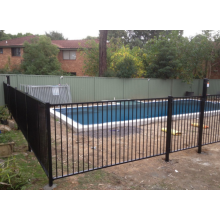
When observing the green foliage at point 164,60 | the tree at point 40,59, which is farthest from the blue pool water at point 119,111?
the tree at point 40,59

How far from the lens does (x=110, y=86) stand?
50.0 ft

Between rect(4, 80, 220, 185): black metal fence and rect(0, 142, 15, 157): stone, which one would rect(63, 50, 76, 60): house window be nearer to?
rect(4, 80, 220, 185): black metal fence

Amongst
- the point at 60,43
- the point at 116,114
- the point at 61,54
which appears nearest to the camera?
the point at 116,114

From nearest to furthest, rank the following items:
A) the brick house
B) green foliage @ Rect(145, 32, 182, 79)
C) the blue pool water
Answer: the blue pool water, green foliage @ Rect(145, 32, 182, 79), the brick house

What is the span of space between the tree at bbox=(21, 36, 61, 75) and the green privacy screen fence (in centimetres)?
646

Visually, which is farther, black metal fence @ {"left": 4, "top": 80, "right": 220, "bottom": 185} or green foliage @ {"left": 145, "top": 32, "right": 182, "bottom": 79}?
green foliage @ {"left": 145, "top": 32, "right": 182, "bottom": 79}

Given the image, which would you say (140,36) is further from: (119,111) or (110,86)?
(119,111)

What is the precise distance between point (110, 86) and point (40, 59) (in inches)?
312

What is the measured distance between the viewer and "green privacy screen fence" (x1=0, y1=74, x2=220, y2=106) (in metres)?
12.6

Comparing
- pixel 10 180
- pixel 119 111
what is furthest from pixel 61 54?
pixel 10 180

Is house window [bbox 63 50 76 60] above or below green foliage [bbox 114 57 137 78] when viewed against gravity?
above

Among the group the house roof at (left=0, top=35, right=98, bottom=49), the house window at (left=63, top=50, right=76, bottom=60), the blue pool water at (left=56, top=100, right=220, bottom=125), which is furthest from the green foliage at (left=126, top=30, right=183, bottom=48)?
the blue pool water at (left=56, top=100, right=220, bottom=125)

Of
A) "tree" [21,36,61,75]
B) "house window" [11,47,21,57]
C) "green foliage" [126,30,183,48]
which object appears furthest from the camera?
"green foliage" [126,30,183,48]

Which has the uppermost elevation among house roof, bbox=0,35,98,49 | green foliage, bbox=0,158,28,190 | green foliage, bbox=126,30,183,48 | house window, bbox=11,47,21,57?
green foliage, bbox=126,30,183,48
